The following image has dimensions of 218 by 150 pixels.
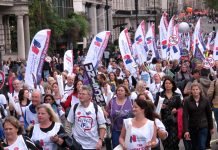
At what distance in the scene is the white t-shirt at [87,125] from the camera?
7.77 meters

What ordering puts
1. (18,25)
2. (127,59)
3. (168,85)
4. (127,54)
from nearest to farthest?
1. (168,85)
2. (127,59)
3. (127,54)
4. (18,25)

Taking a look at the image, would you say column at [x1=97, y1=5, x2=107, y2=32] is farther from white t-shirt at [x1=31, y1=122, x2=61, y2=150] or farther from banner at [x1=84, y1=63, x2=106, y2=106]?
white t-shirt at [x1=31, y1=122, x2=61, y2=150]

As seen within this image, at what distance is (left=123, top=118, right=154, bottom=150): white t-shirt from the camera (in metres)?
6.52

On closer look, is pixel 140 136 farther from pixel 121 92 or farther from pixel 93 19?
pixel 93 19

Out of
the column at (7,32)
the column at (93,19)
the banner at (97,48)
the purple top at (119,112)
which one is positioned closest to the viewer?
the purple top at (119,112)

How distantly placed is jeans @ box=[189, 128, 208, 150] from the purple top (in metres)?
0.97

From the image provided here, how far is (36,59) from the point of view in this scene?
12.9 meters

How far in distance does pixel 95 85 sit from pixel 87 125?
3162mm

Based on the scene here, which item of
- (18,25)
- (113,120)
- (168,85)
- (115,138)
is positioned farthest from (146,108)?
(18,25)

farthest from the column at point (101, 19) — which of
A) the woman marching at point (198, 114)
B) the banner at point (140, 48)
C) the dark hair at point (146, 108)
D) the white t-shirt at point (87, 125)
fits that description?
the dark hair at point (146, 108)

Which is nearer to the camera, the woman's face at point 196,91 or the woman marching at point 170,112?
the woman's face at point 196,91

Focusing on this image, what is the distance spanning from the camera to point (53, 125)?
6.61 m

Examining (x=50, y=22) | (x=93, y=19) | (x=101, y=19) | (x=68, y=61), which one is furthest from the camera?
(x=101, y=19)

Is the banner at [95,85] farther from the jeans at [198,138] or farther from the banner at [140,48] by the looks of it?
A: the banner at [140,48]
